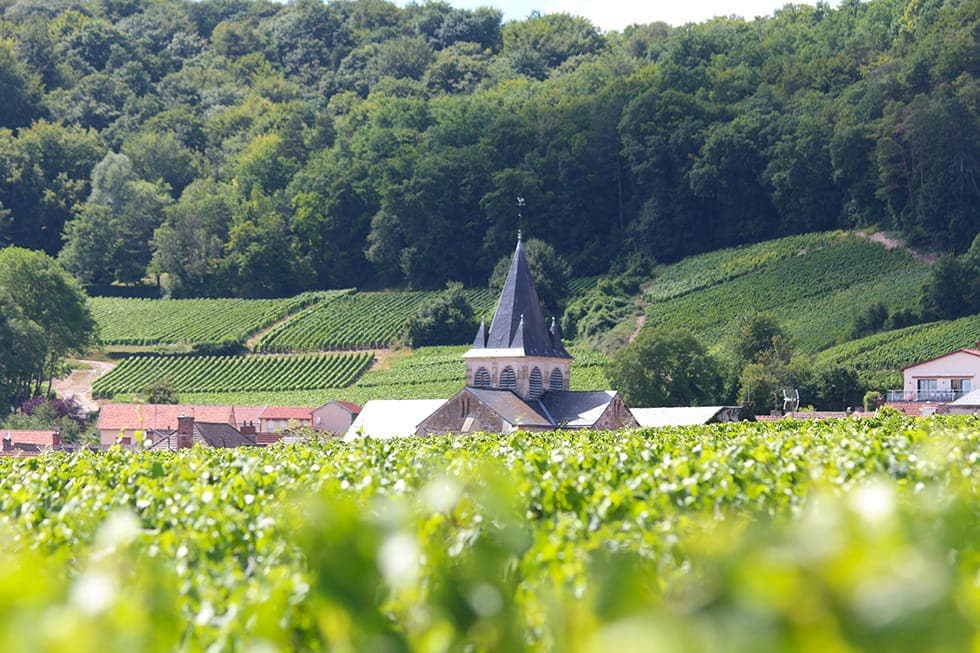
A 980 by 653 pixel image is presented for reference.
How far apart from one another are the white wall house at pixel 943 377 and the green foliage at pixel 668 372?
9.84 meters

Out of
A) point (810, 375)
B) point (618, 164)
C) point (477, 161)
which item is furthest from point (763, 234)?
point (810, 375)

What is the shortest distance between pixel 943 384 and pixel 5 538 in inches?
2614

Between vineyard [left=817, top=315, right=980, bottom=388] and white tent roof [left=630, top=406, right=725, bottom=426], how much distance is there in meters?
14.3

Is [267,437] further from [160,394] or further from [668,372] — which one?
[160,394]

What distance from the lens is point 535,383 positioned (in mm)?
65125

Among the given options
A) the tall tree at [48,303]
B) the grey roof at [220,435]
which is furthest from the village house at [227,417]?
the tall tree at [48,303]

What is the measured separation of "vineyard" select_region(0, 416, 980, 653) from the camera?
2779 mm

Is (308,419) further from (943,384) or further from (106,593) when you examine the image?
(106,593)

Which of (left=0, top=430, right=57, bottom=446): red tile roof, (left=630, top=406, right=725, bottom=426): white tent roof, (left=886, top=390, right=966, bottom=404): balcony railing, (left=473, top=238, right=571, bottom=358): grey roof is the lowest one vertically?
(left=886, top=390, right=966, bottom=404): balcony railing

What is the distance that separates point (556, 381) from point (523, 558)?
59525 mm

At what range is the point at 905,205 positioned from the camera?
10050cm

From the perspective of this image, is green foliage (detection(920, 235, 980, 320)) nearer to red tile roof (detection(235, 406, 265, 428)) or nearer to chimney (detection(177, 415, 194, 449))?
red tile roof (detection(235, 406, 265, 428))

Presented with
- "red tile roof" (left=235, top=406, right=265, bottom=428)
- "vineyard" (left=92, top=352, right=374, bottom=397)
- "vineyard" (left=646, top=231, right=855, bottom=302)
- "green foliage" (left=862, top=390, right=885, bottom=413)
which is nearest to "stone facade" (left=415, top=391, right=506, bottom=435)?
"green foliage" (left=862, top=390, right=885, bottom=413)

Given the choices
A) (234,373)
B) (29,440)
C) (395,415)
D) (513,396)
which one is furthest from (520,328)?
(234,373)
